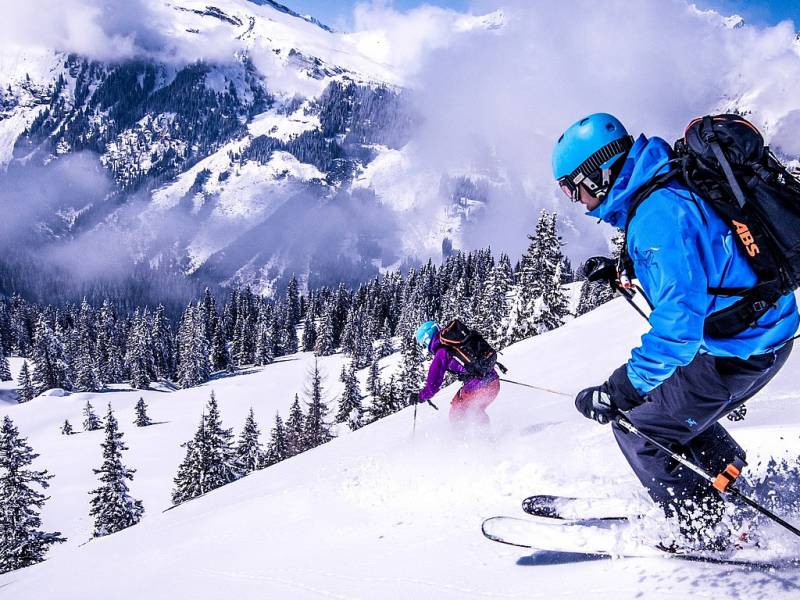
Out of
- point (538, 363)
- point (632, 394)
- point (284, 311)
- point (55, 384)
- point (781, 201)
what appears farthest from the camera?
point (284, 311)

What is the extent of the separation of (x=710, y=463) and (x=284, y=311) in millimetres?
113004

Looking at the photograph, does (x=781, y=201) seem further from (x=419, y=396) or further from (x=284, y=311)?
(x=284, y=311)

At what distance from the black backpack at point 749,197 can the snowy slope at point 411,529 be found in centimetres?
178

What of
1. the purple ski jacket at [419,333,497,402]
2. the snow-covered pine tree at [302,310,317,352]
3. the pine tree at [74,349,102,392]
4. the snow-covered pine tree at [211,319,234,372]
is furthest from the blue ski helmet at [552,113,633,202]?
the snow-covered pine tree at [302,310,317,352]

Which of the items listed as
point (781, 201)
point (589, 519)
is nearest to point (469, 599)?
point (589, 519)

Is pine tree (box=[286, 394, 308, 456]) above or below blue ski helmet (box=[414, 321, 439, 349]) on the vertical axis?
below

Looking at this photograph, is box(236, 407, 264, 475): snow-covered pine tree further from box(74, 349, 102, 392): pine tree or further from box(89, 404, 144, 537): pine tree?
box(74, 349, 102, 392): pine tree

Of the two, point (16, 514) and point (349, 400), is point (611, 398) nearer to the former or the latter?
point (16, 514)

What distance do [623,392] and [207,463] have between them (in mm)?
34067

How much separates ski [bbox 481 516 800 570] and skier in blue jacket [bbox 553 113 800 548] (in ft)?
0.49

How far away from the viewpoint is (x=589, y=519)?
4.26 m

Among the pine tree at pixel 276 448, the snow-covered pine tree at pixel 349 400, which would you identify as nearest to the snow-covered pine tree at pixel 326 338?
the snow-covered pine tree at pixel 349 400

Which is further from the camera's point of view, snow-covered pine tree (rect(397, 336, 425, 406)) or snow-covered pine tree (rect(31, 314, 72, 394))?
snow-covered pine tree (rect(31, 314, 72, 394))

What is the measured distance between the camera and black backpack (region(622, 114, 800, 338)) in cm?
269
